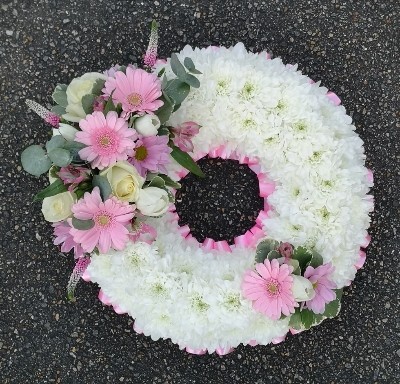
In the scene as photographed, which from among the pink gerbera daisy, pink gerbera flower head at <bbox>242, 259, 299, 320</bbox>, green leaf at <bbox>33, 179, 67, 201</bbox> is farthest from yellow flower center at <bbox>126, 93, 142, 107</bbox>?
pink gerbera flower head at <bbox>242, 259, 299, 320</bbox>

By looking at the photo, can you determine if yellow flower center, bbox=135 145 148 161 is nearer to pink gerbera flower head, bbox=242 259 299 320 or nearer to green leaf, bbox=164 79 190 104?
green leaf, bbox=164 79 190 104

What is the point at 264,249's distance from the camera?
1.60 meters

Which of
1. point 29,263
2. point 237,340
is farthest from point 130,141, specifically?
point 29,263

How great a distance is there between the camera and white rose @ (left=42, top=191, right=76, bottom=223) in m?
1.43

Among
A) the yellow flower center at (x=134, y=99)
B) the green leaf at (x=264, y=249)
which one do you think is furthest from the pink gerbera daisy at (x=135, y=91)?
the green leaf at (x=264, y=249)

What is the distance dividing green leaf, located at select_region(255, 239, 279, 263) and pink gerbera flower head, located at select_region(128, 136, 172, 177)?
35 centimetres

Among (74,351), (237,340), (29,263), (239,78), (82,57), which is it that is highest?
(239,78)

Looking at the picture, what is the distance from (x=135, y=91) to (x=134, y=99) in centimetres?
2

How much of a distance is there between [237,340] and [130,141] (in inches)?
23.4

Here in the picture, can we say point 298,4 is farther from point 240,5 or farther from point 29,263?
point 29,263

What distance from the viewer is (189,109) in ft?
5.28

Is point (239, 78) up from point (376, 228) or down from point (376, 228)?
up

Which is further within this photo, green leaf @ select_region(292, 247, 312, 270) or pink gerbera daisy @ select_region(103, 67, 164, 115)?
green leaf @ select_region(292, 247, 312, 270)

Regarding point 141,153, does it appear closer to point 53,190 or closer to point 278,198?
point 53,190
